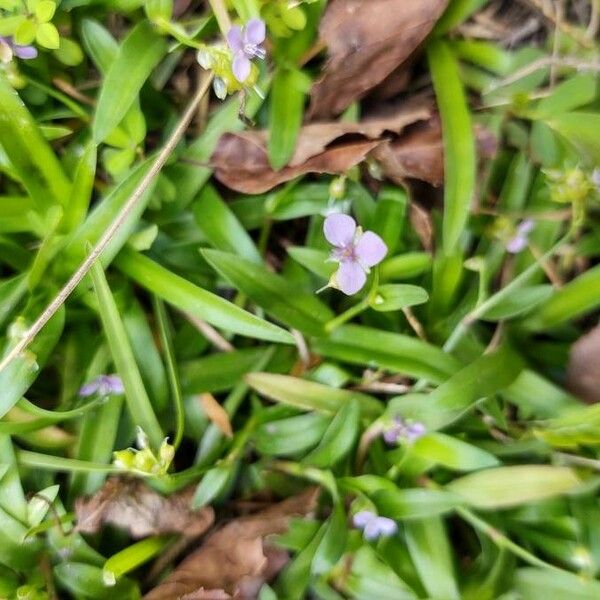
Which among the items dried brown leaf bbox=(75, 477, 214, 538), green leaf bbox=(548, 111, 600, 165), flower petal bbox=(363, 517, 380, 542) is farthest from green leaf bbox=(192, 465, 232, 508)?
green leaf bbox=(548, 111, 600, 165)

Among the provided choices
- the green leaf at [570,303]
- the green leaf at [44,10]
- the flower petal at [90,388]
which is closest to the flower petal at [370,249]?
the green leaf at [570,303]

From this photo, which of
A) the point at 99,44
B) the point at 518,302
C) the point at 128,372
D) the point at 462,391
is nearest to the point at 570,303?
the point at 518,302

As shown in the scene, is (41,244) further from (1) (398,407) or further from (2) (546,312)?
(2) (546,312)

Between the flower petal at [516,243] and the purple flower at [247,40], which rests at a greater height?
the purple flower at [247,40]

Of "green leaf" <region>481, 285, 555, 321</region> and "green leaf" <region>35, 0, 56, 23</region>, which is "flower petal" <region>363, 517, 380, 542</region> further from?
"green leaf" <region>35, 0, 56, 23</region>

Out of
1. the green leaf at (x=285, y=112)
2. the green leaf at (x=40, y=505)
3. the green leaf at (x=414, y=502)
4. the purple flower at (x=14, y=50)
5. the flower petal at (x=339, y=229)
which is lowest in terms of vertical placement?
the green leaf at (x=414, y=502)

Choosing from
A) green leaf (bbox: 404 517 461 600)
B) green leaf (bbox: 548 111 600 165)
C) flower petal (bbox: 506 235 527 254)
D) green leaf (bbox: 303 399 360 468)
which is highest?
green leaf (bbox: 548 111 600 165)

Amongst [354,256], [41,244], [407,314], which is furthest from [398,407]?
[41,244]

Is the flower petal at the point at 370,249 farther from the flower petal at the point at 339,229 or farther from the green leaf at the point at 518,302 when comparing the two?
the green leaf at the point at 518,302
